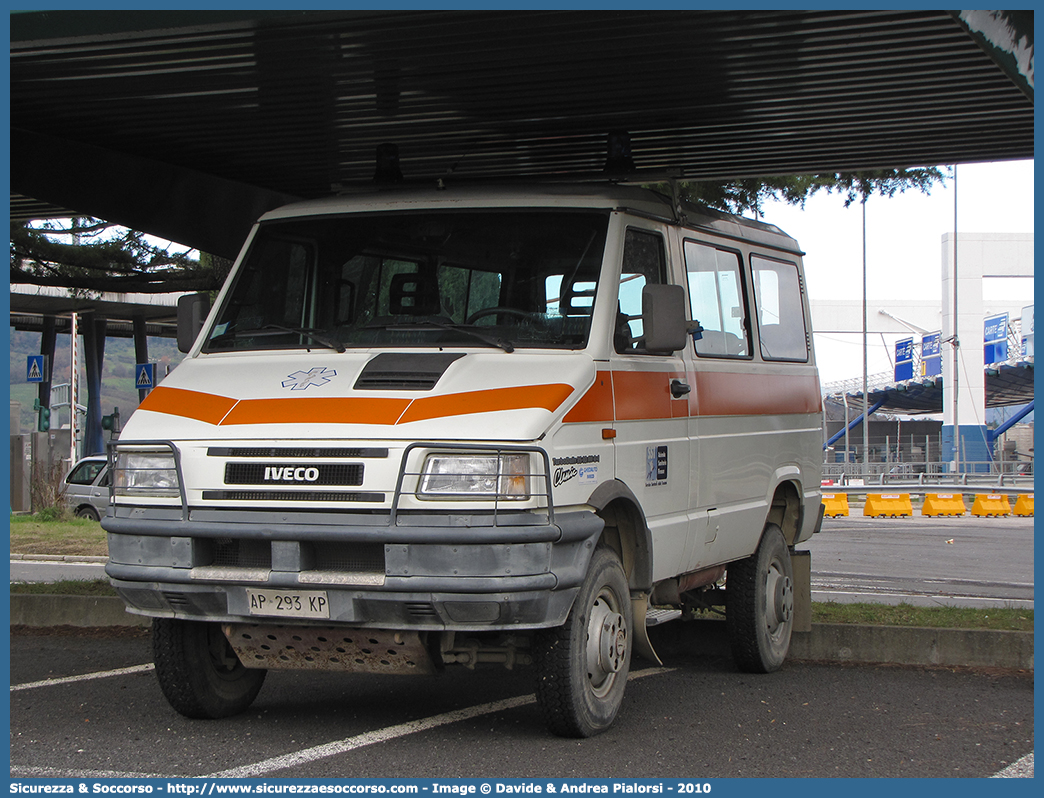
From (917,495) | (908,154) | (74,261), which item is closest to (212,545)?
(908,154)

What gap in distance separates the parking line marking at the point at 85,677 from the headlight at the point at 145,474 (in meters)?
2.35

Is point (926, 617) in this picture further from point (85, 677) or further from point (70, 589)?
point (70, 589)

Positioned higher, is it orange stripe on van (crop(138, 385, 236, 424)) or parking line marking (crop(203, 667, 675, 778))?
orange stripe on van (crop(138, 385, 236, 424))

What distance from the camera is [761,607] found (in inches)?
330

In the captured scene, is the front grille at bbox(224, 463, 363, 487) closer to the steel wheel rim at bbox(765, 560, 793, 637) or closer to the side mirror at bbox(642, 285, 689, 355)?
the side mirror at bbox(642, 285, 689, 355)

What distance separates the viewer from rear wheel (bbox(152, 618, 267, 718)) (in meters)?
6.40

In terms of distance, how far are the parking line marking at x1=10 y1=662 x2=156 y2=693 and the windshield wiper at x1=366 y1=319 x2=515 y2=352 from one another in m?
3.10

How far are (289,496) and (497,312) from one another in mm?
1582

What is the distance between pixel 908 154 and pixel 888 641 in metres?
4.70

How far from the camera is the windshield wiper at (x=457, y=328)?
6320 millimetres

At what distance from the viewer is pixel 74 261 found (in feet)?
63.0

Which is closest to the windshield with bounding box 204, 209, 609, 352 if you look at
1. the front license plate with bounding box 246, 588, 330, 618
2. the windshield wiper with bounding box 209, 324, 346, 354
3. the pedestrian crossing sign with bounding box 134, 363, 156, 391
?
the windshield wiper with bounding box 209, 324, 346, 354

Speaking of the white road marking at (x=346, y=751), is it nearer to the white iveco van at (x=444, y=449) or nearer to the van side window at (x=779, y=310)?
the white iveco van at (x=444, y=449)

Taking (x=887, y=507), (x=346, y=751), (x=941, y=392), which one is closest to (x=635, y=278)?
(x=346, y=751)
